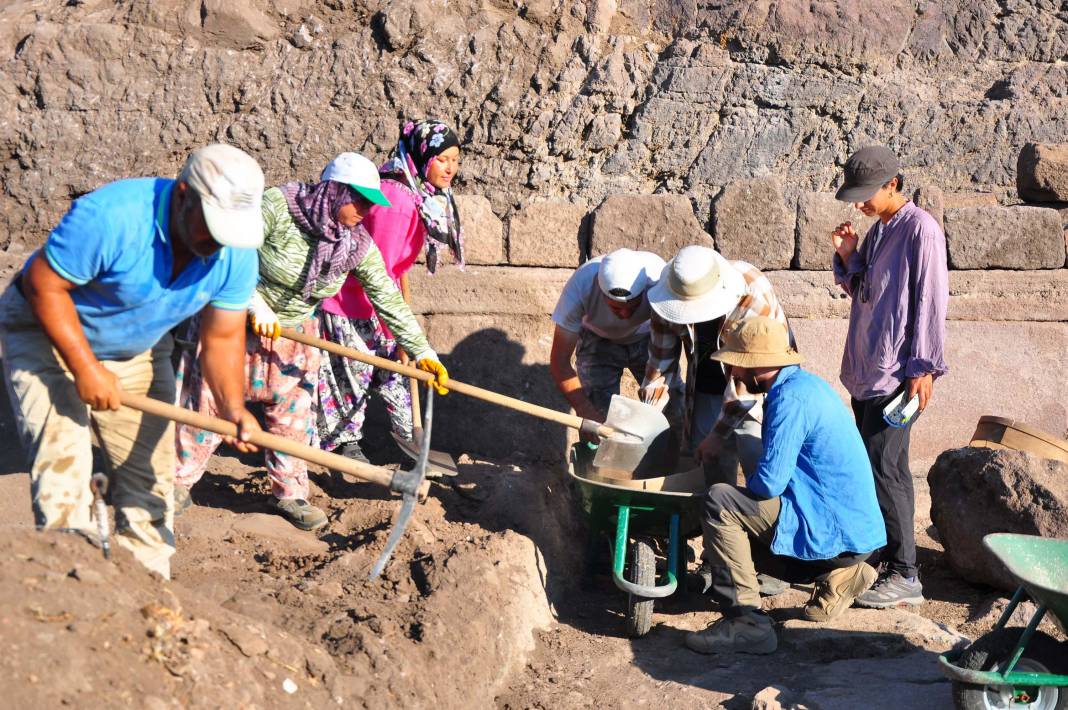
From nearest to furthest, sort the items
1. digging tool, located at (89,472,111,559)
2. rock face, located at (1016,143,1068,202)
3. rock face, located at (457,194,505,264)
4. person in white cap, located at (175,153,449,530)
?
1. digging tool, located at (89,472,111,559)
2. person in white cap, located at (175,153,449,530)
3. rock face, located at (457,194,505,264)
4. rock face, located at (1016,143,1068,202)

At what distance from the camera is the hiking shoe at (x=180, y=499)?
179 inches

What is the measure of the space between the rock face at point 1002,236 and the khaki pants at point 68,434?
184 inches

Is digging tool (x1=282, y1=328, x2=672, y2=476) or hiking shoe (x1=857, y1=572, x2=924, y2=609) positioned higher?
digging tool (x1=282, y1=328, x2=672, y2=476)

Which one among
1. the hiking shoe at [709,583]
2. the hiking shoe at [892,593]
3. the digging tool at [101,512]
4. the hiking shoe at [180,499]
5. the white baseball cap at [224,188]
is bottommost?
the hiking shoe at [709,583]

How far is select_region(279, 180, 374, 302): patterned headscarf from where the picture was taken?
438 cm

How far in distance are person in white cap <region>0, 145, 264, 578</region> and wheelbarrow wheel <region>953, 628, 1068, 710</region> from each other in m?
2.44

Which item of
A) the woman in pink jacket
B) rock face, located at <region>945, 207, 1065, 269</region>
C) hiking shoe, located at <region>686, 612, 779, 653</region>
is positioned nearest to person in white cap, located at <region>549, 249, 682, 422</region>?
the woman in pink jacket

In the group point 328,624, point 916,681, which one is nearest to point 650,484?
point 916,681

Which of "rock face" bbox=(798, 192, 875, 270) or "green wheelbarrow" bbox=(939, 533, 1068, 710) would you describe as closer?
"green wheelbarrow" bbox=(939, 533, 1068, 710)

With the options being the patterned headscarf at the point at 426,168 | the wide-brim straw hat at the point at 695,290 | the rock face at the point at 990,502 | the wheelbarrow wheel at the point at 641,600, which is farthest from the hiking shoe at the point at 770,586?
the patterned headscarf at the point at 426,168

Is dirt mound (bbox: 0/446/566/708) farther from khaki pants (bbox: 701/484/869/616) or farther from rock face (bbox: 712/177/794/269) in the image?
rock face (bbox: 712/177/794/269)

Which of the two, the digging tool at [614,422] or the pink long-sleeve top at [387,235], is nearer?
the digging tool at [614,422]

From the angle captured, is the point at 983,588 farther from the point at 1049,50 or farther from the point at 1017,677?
the point at 1049,50

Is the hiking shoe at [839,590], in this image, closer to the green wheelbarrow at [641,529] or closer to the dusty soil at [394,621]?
the dusty soil at [394,621]
